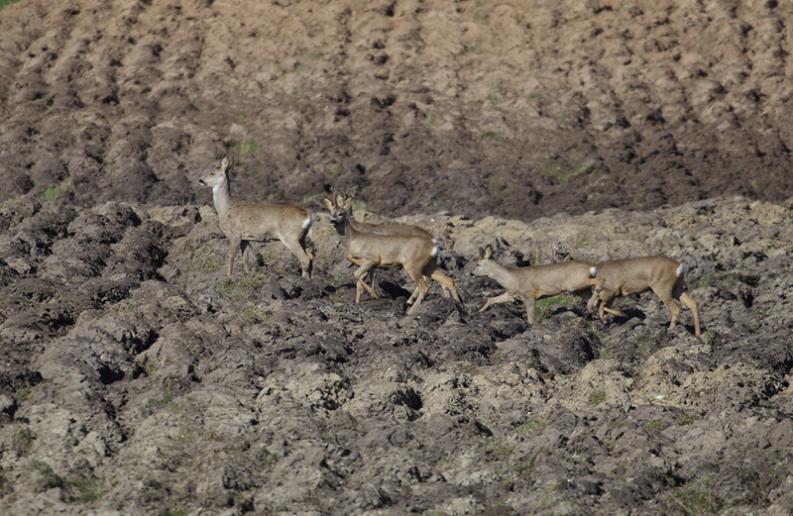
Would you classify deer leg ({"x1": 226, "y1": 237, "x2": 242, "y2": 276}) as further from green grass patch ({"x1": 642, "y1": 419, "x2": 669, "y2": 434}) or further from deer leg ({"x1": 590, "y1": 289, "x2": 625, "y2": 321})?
green grass patch ({"x1": 642, "y1": 419, "x2": 669, "y2": 434})

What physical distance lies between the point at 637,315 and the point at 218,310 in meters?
5.44

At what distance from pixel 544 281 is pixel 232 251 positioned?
459 cm

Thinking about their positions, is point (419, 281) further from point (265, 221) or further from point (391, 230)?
point (265, 221)

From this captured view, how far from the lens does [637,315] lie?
1986cm

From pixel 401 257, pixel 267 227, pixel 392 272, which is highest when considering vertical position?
pixel 401 257

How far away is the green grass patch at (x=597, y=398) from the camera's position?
16.4 m

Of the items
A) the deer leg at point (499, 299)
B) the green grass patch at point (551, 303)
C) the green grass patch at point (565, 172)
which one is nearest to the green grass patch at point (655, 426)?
the green grass patch at point (551, 303)

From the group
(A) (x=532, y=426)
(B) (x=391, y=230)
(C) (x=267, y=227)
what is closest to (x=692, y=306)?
(A) (x=532, y=426)

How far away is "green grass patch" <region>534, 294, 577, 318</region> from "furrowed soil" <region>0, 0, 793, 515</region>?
0.36ft

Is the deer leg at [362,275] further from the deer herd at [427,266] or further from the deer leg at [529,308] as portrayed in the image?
the deer leg at [529,308]

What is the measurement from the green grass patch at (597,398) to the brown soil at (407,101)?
9.54 meters

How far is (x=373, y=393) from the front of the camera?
54.3 ft

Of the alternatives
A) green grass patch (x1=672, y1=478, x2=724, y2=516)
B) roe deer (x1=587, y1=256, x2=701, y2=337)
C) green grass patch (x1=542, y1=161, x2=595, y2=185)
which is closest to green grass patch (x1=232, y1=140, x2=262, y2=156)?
green grass patch (x1=542, y1=161, x2=595, y2=185)

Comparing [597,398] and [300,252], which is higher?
[597,398]
